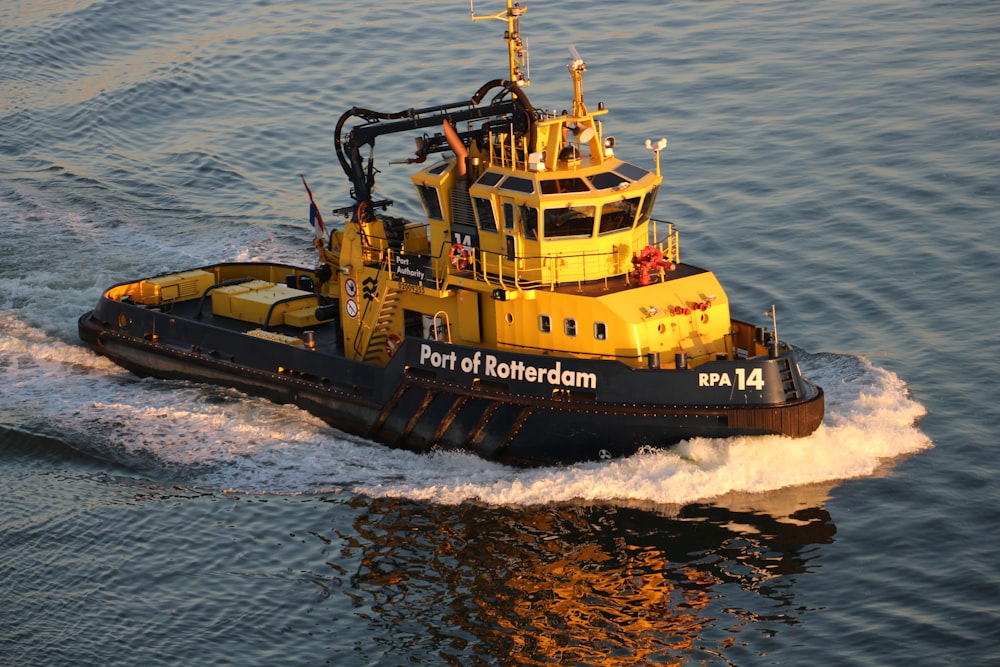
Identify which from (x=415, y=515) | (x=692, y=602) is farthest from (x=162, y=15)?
(x=692, y=602)

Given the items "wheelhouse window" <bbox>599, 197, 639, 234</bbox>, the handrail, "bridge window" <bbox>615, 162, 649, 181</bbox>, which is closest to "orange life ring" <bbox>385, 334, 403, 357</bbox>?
the handrail

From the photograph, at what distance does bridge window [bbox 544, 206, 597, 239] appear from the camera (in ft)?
64.2

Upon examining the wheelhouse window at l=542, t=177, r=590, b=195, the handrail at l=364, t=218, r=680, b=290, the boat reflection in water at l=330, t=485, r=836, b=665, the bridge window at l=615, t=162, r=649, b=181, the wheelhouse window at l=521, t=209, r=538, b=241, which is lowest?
the boat reflection in water at l=330, t=485, r=836, b=665

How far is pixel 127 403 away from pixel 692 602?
10.8 m

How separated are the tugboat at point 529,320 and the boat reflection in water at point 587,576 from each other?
4.11 ft

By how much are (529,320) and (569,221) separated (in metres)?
1.50

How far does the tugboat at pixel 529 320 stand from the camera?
19000 mm

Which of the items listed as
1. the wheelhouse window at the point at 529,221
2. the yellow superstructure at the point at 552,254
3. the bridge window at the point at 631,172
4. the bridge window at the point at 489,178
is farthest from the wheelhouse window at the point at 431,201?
the bridge window at the point at 631,172

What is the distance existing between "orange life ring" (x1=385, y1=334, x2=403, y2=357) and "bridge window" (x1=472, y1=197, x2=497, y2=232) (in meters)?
2.52

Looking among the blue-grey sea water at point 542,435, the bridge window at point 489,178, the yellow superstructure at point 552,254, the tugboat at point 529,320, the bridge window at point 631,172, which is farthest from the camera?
the bridge window at point 631,172

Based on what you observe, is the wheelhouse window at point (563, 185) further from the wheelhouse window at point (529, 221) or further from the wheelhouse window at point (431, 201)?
the wheelhouse window at point (431, 201)

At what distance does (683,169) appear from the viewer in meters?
32.0

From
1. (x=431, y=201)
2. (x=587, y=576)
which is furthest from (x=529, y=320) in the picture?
(x=587, y=576)

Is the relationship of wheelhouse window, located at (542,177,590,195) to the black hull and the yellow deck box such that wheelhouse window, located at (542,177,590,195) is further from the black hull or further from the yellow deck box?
the yellow deck box
